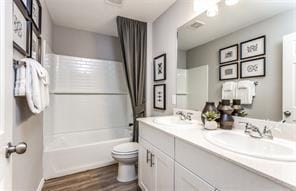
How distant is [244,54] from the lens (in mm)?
1270

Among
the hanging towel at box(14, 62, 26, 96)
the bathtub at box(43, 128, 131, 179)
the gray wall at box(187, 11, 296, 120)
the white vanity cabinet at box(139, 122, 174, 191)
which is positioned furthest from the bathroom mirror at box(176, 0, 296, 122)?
the hanging towel at box(14, 62, 26, 96)

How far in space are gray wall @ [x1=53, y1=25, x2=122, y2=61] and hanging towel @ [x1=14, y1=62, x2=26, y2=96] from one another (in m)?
1.85

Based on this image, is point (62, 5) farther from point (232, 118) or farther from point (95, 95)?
point (232, 118)

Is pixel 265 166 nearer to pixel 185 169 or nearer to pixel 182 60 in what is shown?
pixel 185 169

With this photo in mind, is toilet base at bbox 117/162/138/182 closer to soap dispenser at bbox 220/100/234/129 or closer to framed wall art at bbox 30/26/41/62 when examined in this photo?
soap dispenser at bbox 220/100/234/129

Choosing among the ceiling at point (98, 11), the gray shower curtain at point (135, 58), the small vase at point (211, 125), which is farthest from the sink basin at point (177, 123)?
the ceiling at point (98, 11)

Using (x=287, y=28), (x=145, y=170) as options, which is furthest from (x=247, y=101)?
(x=145, y=170)

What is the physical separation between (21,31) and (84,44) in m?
1.83

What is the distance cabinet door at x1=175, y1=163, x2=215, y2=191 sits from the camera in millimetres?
864

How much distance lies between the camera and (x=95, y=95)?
2939 millimetres

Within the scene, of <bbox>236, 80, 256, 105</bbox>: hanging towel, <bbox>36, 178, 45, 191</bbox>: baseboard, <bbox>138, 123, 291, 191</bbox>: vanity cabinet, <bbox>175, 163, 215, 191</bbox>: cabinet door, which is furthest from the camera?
<bbox>36, 178, 45, 191</bbox>: baseboard

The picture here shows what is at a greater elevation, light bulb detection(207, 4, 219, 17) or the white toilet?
light bulb detection(207, 4, 219, 17)

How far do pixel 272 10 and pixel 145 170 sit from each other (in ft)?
5.65

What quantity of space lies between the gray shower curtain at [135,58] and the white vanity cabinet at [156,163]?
70cm
